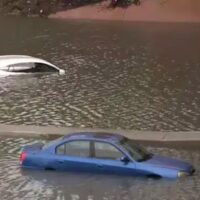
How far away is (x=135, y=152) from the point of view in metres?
19.4

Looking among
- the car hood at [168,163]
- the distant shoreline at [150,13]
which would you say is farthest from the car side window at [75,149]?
the distant shoreline at [150,13]

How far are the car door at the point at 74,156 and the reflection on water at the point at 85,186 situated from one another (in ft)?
0.76

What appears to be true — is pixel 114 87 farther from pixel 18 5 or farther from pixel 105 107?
pixel 18 5

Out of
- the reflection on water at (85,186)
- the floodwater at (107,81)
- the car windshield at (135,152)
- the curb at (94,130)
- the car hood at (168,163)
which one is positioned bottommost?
the floodwater at (107,81)

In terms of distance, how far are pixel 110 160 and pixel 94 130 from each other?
497 cm

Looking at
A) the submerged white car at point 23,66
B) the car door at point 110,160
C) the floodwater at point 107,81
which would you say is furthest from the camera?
the submerged white car at point 23,66

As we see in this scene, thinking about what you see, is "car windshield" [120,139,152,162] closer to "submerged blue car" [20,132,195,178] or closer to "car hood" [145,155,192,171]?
"submerged blue car" [20,132,195,178]

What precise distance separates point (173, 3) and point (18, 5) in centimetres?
1337

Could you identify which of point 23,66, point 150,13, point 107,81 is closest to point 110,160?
point 107,81

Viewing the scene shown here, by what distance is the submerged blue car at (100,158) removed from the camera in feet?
62.1

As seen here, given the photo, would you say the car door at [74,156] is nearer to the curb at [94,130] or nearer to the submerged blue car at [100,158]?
the submerged blue car at [100,158]

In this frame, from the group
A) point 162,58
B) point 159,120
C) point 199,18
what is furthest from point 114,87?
point 199,18

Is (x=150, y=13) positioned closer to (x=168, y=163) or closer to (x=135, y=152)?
(x=135, y=152)

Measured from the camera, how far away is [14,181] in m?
18.9
